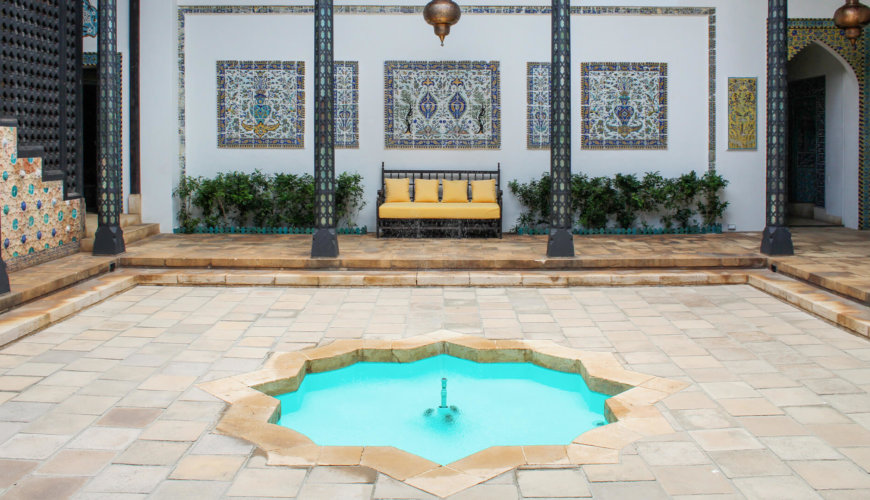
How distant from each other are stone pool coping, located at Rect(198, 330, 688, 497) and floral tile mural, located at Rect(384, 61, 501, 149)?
5354mm

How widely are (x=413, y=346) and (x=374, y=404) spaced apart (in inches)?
26.9

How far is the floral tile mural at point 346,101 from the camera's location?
10.7m

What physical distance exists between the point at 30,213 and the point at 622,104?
23.7 ft

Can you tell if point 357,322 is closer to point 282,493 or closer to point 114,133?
point 282,493

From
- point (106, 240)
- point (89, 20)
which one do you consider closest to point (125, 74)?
point (89, 20)

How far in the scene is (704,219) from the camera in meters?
10.8

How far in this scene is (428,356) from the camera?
5523mm

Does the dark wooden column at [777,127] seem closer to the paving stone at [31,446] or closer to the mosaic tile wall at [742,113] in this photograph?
the mosaic tile wall at [742,113]

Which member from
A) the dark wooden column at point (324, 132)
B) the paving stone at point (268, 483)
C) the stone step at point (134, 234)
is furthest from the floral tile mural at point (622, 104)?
the paving stone at point (268, 483)

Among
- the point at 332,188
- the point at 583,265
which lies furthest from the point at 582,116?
the point at 332,188

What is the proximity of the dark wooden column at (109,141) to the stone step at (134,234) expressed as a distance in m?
0.38

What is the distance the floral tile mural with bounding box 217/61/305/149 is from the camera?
35.3 feet

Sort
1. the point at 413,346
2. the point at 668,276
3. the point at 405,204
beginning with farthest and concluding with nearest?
the point at 405,204
the point at 668,276
the point at 413,346

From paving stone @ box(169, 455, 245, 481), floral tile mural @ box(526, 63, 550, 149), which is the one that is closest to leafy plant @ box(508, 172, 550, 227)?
floral tile mural @ box(526, 63, 550, 149)
